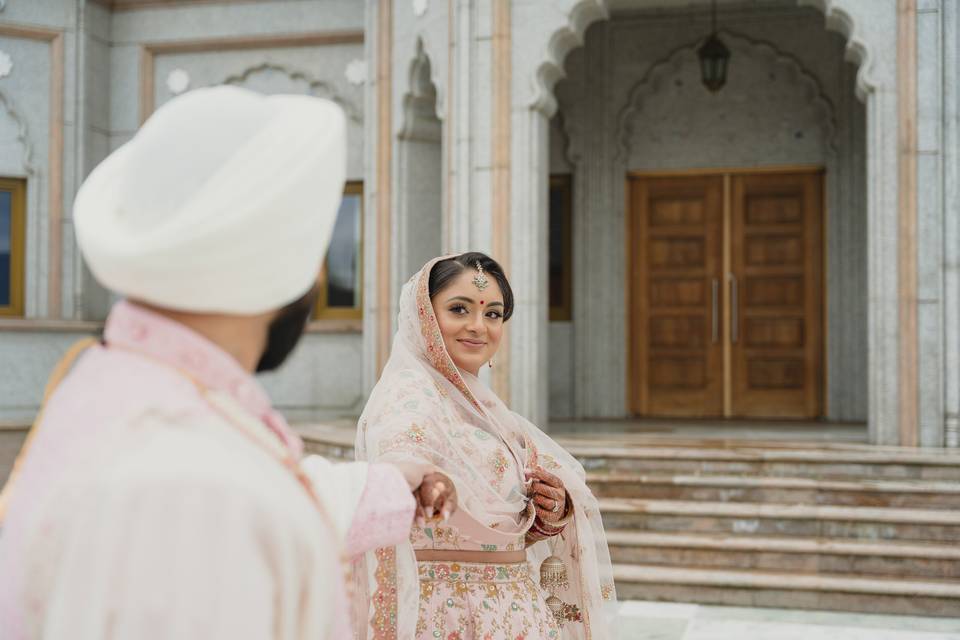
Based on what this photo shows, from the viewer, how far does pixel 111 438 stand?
839 millimetres

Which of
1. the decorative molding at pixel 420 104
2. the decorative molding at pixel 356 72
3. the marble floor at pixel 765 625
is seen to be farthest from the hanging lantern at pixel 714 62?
the marble floor at pixel 765 625

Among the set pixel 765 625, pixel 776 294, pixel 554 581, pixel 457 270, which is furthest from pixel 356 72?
pixel 554 581

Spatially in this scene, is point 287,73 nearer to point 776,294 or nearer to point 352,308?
point 352,308

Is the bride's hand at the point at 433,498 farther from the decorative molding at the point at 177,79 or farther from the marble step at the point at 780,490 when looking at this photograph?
the decorative molding at the point at 177,79

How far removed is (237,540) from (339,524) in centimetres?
45

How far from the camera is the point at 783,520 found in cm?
528

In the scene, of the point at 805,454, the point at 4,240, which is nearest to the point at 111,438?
the point at 805,454

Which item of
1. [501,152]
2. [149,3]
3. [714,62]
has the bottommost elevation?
[501,152]

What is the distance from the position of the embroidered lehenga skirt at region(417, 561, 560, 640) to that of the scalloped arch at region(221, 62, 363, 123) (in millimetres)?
6991

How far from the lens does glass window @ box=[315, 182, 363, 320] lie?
8.93 meters

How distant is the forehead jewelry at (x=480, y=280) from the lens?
8.09 ft

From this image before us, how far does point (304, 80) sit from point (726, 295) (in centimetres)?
390

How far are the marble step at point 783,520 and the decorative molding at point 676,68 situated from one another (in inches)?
160

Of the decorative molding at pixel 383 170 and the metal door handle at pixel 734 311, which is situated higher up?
the decorative molding at pixel 383 170
